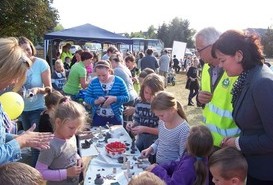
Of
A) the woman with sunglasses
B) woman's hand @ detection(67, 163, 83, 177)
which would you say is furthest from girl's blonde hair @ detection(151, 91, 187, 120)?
the woman with sunglasses

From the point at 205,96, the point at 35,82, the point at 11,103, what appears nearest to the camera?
the point at 205,96

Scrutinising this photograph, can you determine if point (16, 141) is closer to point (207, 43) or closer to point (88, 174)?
point (88, 174)

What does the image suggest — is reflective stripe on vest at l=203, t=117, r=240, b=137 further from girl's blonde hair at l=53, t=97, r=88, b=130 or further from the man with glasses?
girl's blonde hair at l=53, t=97, r=88, b=130

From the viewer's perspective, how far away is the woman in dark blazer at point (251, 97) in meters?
1.81

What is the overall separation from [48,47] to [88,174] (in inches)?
440

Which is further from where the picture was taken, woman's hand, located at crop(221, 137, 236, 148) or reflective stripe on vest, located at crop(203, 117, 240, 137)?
reflective stripe on vest, located at crop(203, 117, 240, 137)

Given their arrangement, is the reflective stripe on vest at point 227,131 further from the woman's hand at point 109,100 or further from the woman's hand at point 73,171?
the woman's hand at point 109,100

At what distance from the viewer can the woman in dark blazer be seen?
1.81 metres

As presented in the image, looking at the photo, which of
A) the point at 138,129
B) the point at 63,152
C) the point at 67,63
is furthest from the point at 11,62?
the point at 67,63

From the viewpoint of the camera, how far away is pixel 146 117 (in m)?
3.45

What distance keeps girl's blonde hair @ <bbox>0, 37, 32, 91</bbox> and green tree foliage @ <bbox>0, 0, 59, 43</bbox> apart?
87.0 ft

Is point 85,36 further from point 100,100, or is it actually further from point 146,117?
point 146,117

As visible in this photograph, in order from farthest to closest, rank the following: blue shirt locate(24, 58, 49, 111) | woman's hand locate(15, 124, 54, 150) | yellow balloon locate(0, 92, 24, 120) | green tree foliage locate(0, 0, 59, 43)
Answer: green tree foliage locate(0, 0, 59, 43), blue shirt locate(24, 58, 49, 111), yellow balloon locate(0, 92, 24, 120), woman's hand locate(15, 124, 54, 150)

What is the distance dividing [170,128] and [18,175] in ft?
5.44
